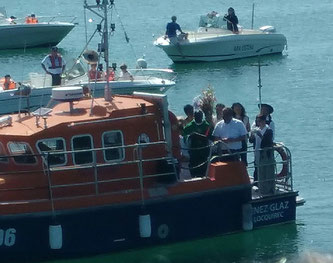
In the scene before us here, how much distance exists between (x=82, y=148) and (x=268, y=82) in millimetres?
20288

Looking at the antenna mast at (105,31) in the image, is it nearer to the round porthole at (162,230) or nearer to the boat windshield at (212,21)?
the round porthole at (162,230)

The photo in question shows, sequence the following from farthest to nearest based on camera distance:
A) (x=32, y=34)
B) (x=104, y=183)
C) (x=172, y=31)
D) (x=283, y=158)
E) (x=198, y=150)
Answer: (x=32, y=34), (x=172, y=31), (x=283, y=158), (x=198, y=150), (x=104, y=183)

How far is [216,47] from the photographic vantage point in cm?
4219

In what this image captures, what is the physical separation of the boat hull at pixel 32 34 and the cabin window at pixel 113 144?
28.3 m

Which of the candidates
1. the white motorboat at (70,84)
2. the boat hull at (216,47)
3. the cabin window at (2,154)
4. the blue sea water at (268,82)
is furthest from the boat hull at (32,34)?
the cabin window at (2,154)

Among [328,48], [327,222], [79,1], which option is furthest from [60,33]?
[327,222]

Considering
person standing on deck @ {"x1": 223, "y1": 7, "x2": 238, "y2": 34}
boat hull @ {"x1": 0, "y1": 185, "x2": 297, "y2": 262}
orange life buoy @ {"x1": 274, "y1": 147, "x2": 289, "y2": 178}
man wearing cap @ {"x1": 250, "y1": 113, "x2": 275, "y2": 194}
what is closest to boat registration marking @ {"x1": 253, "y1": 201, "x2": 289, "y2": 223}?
boat hull @ {"x1": 0, "y1": 185, "x2": 297, "y2": 262}

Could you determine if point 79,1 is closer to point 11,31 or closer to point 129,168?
point 11,31

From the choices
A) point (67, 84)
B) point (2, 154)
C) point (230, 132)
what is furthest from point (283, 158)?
point (67, 84)

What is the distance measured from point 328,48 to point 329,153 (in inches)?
761

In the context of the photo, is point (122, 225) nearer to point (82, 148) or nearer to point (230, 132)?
point (82, 148)

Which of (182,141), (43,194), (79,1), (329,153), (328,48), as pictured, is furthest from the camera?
(79,1)

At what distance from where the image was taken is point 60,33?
47.3 metres

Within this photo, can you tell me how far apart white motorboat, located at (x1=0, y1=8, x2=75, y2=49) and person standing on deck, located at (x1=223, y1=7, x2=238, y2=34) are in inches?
274
